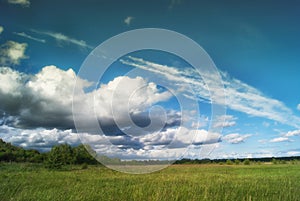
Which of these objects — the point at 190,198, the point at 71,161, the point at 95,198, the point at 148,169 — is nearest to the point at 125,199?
the point at 95,198

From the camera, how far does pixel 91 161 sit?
93250 mm

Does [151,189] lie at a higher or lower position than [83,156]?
lower

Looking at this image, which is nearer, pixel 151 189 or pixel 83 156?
pixel 151 189

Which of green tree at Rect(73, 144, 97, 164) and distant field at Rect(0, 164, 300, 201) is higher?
green tree at Rect(73, 144, 97, 164)

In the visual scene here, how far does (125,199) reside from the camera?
348 inches

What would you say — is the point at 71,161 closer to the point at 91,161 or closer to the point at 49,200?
the point at 91,161

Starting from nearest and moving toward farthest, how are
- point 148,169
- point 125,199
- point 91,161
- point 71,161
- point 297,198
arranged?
point 125,199 → point 297,198 → point 148,169 → point 71,161 → point 91,161

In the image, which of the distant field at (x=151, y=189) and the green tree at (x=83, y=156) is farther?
the green tree at (x=83, y=156)

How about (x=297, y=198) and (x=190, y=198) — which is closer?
(x=190, y=198)

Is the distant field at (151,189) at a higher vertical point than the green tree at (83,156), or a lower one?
lower

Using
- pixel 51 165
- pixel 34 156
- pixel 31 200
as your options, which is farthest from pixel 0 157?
pixel 31 200

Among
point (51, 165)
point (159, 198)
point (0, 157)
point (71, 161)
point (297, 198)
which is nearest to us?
point (159, 198)

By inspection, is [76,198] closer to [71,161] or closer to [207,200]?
[207,200]

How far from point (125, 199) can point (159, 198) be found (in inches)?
43.8
